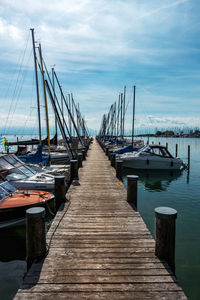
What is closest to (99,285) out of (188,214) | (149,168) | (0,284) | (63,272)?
(63,272)

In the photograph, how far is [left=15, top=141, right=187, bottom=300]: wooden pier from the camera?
358 cm

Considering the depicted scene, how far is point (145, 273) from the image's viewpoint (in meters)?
4.00

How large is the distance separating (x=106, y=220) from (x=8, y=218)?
4.45 meters

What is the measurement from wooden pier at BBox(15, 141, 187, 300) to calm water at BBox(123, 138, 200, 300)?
2.34m

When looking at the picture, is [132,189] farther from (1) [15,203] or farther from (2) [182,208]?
(2) [182,208]

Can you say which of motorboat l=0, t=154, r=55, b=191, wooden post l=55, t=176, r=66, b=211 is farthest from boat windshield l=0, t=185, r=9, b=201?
wooden post l=55, t=176, r=66, b=211

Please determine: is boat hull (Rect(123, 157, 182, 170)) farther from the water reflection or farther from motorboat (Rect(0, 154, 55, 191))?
motorboat (Rect(0, 154, 55, 191))

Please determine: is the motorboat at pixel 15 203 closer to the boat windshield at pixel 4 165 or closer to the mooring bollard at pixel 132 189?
the boat windshield at pixel 4 165

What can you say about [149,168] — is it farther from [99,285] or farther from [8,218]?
[99,285]

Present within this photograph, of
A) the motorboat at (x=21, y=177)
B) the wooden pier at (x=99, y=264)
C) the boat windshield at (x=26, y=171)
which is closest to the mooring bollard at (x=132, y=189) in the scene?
the wooden pier at (x=99, y=264)

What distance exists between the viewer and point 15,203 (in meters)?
8.60

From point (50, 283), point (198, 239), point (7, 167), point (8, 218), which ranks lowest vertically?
point (198, 239)

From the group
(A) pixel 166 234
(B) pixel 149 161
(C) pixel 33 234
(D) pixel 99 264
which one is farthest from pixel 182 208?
(B) pixel 149 161

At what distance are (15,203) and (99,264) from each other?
5.63 meters
